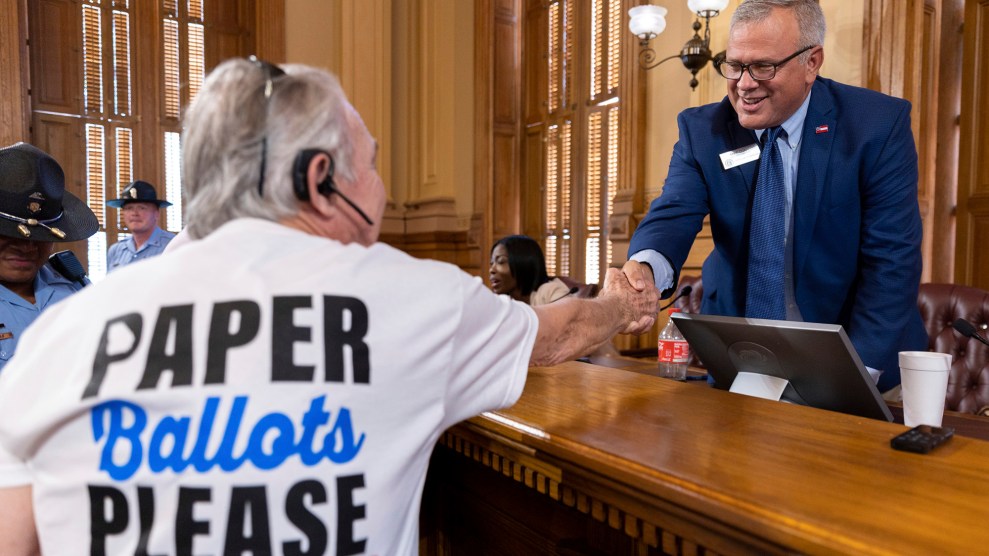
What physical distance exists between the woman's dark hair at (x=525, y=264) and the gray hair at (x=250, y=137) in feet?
9.08

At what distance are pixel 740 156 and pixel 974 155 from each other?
8.68 ft

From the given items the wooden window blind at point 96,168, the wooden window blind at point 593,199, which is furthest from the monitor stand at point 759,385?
the wooden window blind at point 96,168

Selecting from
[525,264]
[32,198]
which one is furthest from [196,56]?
[32,198]

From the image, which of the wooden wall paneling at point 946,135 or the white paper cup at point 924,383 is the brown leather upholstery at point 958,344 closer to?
the wooden wall paneling at point 946,135

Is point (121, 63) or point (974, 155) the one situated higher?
point (121, 63)

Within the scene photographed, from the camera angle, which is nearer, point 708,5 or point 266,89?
point 266,89

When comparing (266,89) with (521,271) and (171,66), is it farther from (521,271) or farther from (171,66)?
(171,66)

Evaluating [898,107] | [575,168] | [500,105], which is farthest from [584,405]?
[500,105]

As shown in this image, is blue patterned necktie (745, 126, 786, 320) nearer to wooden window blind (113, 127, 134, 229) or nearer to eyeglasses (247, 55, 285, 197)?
eyeglasses (247, 55, 285, 197)

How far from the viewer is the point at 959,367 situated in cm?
270

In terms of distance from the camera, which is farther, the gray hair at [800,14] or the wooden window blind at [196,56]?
the wooden window blind at [196,56]

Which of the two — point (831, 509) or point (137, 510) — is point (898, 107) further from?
point (137, 510)

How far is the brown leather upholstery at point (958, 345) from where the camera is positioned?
2.61 metres

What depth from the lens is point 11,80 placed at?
510cm
